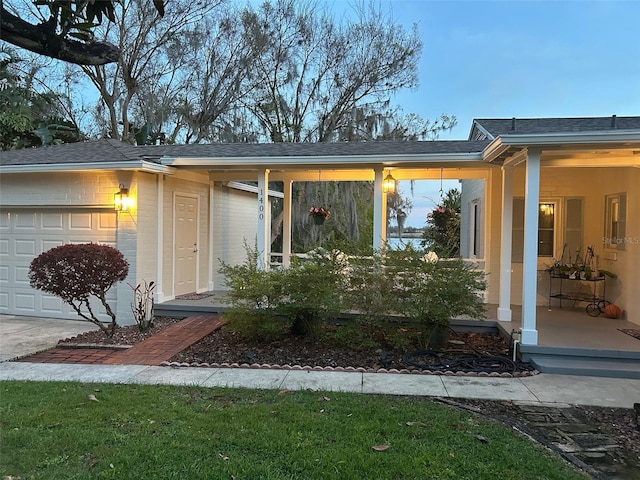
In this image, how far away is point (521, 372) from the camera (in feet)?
17.1

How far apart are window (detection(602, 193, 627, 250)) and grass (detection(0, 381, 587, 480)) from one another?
204 inches

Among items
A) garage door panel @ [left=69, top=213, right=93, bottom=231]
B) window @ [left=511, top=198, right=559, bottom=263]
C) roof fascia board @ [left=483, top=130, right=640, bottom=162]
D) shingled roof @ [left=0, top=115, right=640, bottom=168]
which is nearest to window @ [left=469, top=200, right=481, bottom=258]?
window @ [left=511, top=198, right=559, bottom=263]

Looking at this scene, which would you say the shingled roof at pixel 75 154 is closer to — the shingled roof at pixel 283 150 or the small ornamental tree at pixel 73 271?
the shingled roof at pixel 283 150

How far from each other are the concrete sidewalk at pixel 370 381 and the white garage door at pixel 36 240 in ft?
9.67

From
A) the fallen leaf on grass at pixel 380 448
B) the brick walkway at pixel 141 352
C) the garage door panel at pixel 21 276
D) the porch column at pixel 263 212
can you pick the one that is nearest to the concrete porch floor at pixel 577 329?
the fallen leaf on grass at pixel 380 448

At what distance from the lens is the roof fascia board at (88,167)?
7.32 meters

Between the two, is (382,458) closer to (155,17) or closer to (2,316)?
(2,316)

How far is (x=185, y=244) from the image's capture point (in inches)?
357

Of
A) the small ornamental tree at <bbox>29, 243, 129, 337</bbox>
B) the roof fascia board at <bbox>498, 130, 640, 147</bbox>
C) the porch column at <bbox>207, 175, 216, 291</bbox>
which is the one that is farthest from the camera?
the porch column at <bbox>207, 175, 216, 291</bbox>

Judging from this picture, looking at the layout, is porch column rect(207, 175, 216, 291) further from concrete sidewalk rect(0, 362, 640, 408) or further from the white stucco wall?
concrete sidewalk rect(0, 362, 640, 408)

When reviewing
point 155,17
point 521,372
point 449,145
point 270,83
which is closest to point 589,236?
point 449,145

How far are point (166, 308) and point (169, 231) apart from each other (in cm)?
148

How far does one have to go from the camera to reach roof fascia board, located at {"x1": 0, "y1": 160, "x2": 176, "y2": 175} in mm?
7316

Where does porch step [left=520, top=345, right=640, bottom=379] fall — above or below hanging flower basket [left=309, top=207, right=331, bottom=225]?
below
